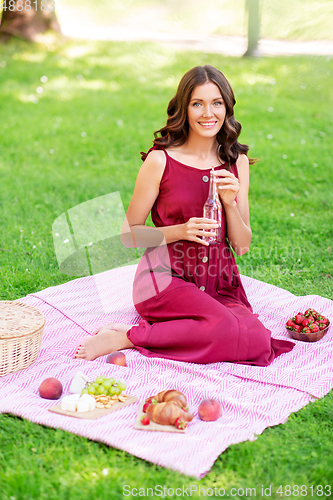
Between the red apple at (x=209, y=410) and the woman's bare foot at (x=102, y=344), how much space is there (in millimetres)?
779

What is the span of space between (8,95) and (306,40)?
29.9 feet

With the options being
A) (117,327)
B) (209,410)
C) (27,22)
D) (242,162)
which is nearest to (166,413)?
(209,410)

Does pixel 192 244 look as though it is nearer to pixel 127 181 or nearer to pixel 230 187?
pixel 230 187

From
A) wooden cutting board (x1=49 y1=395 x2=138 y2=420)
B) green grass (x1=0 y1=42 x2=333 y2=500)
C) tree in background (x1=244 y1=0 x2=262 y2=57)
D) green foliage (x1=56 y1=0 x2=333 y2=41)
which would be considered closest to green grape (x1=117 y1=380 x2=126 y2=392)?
wooden cutting board (x1=49 y1=395 x2=138 y2=420)

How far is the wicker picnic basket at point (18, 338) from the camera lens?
264cm

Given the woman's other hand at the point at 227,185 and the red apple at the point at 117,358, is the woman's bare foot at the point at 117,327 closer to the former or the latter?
the red apple at the point at 117,358

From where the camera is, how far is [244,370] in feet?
→ 9.34

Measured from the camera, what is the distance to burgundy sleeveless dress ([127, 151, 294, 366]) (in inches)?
115

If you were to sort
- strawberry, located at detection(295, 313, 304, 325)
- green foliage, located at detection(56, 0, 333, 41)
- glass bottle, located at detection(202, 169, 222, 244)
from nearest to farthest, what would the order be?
green foliage, located at detection(56, 0, 333, 41), glass bottle, located at detection(202, 169, 222, 244), strawberry, located at detection(295, 313, 304, 325)

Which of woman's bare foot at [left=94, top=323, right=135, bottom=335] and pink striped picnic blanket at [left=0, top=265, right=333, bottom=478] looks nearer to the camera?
pink striped picnic blanket at [left=0, top=265, right=333, bottom=478]

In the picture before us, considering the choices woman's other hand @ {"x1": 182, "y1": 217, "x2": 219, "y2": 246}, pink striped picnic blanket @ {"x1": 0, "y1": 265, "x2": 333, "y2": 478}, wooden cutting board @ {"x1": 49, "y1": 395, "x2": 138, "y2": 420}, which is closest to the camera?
pink striped picnic blanket @ {"x1": 0, "y1": 265, "x2": 333, "y2": 478}

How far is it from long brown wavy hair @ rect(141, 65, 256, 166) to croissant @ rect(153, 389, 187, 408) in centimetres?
144

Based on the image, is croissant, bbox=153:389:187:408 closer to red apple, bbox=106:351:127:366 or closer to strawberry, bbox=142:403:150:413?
strawberry, bbox=142:403:150:413

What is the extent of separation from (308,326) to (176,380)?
0.94 m
